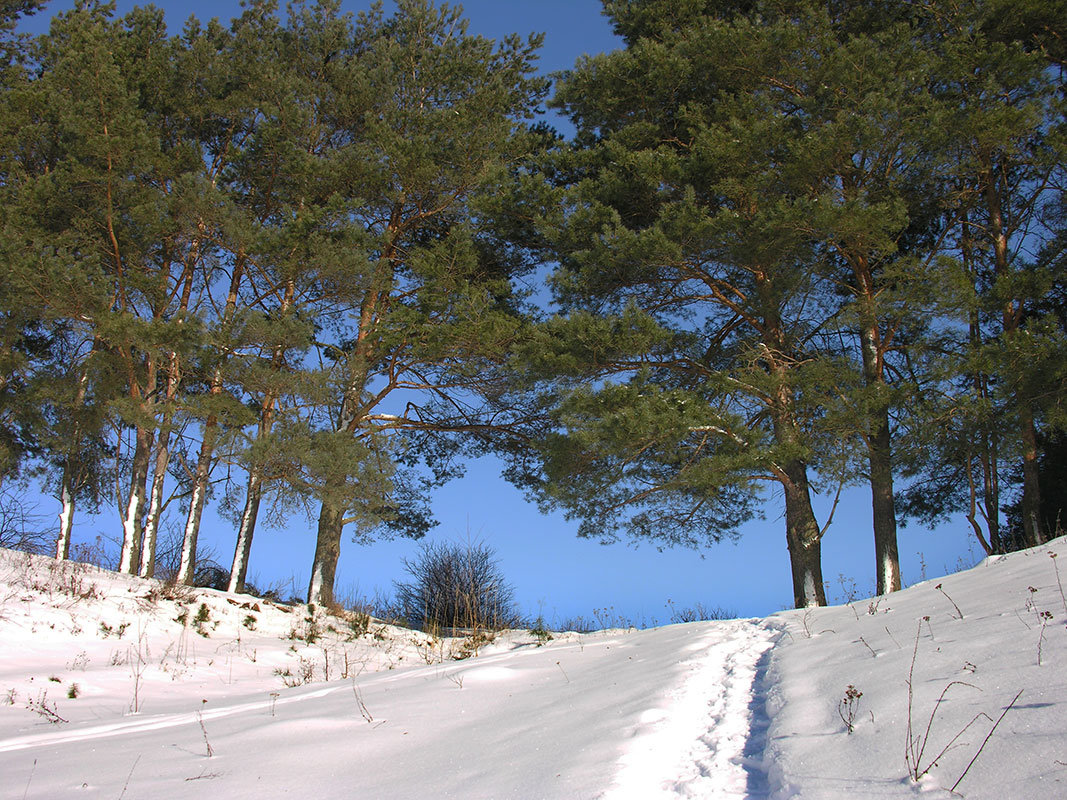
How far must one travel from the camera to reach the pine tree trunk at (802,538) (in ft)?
32.4

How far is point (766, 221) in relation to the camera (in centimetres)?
954

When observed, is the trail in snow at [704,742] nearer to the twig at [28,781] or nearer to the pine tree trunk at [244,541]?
the twig at [28,781]

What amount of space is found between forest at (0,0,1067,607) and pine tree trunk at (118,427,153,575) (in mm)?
56

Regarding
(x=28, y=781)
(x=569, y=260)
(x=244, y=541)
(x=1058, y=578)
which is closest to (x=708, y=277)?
(x=569, y=260)

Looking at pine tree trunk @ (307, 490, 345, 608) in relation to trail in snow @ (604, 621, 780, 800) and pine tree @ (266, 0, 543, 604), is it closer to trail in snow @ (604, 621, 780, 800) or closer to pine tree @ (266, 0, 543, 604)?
pine tree @ (266, 0, 543, 604)

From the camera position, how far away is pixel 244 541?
12305 millimetres

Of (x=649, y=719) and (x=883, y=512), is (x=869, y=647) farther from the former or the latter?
(x=883, y=512)

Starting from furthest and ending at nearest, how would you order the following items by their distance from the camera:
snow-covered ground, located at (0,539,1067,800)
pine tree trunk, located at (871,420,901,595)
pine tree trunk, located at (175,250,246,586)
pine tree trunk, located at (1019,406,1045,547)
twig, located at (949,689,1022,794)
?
1. pine tree trunk, located at (175,250,246,586)
2. pine tree trunk, located at (871,420,901,595)
3. pine tree trunk, located at (1019,406,1045,547)
4. snow-covered ground, located at (0,539,1067,800)
5. twig, located at (949,689,1022,794)

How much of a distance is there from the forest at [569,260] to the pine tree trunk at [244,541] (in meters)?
0.10

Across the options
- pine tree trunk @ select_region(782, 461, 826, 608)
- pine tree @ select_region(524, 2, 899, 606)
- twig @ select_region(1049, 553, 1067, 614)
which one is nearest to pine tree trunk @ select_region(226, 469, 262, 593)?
pine tree @ select_region(524, 2, 899, 606)

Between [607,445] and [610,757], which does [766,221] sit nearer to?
[607,445]

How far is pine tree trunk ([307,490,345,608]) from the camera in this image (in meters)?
12.1

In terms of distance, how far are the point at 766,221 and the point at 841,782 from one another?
332 inches

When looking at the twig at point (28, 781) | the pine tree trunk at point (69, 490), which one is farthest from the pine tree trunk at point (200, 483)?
the twig at point (28, 781)
